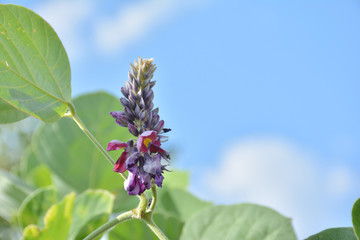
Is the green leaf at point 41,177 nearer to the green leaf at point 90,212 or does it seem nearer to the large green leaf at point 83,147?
the large green leaf at point 83,147

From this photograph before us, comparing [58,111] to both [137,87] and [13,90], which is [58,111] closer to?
[13,90]

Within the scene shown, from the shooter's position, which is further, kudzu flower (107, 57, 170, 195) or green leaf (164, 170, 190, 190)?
green leaf (164, 170, 190, 190)

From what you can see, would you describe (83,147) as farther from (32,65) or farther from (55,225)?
(32,65)

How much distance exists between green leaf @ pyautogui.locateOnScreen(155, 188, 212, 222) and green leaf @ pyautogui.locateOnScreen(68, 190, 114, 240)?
0.96 ft

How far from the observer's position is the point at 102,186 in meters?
1.44

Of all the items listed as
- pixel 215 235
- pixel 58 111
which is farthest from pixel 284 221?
pixel 58 111

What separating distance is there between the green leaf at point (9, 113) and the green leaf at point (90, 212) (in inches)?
11.6

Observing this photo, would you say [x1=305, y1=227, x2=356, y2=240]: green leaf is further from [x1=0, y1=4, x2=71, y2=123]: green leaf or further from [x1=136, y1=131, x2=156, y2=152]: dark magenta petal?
[x1=0, y1=4, x2=71, y2=123]: green leaf

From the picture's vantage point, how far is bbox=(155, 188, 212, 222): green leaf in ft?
4.34

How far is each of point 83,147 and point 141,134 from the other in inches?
31.0

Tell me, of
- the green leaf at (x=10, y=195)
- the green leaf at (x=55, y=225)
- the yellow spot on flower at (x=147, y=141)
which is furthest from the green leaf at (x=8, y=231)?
the yellow spot on flower at (x=147, y=141)

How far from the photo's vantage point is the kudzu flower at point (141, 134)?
28.0 inches

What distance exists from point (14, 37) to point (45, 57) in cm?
7

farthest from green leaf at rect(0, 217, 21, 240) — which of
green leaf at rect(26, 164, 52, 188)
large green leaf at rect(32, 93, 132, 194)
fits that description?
large green leaf at rect(32, 93, 132, 194)
